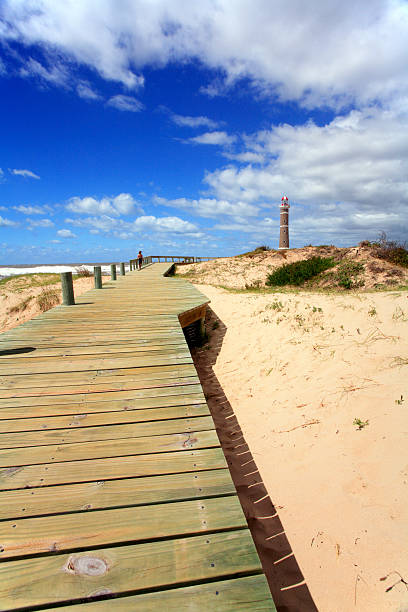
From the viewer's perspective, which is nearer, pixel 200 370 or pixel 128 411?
pixel 128 411

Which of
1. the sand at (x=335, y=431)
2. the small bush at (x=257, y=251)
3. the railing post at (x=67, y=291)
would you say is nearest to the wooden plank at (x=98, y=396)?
the sand at (x=335, y=431)

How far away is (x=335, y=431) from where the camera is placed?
3883mm

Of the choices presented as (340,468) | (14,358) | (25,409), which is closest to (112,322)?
(14,358)

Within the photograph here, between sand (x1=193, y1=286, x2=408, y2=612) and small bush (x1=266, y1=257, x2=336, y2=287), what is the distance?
7.32 metres

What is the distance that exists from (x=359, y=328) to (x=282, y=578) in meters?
5.09

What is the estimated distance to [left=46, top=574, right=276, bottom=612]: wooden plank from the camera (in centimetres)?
130

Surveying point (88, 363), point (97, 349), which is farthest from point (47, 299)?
Result: point (88, 363)

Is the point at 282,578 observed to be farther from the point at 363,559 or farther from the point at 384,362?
the point at 384,362

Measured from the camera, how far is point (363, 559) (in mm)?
2443

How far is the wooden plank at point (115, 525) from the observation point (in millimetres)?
1548

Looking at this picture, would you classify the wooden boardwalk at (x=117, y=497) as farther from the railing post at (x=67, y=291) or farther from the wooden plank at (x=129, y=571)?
the railing post at (x=67, y=291)

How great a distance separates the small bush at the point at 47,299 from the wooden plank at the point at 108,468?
14.4 meters

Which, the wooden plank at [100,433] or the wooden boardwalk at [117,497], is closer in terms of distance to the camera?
the wooden boardwalk at [117,497]

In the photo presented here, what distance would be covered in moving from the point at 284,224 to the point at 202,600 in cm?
3311
